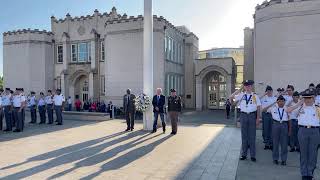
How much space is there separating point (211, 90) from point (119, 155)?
24886 millimetres

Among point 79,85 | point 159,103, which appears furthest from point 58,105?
point 79,85

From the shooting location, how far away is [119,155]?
9477mm

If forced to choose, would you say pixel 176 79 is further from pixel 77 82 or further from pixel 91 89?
pixel 77 82

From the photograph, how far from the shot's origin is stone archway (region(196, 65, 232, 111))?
31344mm

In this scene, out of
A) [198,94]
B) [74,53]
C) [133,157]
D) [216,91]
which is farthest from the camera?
[216,91]

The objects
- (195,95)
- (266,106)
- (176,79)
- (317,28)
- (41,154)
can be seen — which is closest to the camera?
(41,154)

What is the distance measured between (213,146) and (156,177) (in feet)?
13.4

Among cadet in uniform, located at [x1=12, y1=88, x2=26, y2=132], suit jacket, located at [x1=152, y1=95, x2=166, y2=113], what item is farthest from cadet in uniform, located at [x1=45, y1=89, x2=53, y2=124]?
suit jacket, located at [x1=152, y1=95, x2=166, y2=113]

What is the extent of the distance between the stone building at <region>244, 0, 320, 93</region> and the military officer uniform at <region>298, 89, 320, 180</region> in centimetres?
1223

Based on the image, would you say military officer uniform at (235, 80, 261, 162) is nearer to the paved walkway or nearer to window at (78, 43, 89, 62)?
the paved walkway

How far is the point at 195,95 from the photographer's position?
32.7 m

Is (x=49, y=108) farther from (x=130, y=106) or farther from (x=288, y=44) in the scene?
(x=288, y=44)

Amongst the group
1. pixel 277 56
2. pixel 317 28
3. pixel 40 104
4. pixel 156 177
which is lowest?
pixel 156 177

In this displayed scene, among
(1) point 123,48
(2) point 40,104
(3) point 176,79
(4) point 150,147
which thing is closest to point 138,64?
(1) point 123,48
